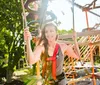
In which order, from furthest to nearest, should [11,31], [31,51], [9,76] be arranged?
[11,31]
[9,76]
[31,51]

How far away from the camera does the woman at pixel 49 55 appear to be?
164cm

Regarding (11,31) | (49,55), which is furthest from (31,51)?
(11,31)

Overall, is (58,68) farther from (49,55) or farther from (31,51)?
(31,51)

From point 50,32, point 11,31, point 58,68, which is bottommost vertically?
point 58,68

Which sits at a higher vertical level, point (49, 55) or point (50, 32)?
point (50, 32)

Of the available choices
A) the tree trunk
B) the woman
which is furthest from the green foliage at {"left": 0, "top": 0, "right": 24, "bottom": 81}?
the woman

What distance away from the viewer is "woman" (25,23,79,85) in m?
1.64

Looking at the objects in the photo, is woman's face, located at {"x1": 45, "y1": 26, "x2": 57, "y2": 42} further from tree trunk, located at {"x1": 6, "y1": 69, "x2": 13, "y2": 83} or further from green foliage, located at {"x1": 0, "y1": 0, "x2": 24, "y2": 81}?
tree trunk, located at {"x1": 6, "y1": 69, "x2": 13, "y2": 83}

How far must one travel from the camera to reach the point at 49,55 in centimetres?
168

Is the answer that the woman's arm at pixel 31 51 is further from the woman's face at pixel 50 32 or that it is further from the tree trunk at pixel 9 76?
the tree trunk at pixel 9 76

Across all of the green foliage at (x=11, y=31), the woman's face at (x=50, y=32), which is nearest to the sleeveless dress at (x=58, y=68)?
the woman's face at (x=50, y=32)

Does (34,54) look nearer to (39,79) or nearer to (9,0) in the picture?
(39,79)

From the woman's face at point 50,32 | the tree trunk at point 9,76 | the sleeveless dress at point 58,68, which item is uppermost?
the woman's face at point 50,32

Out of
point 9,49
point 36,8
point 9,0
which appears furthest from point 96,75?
→ point 9,49
